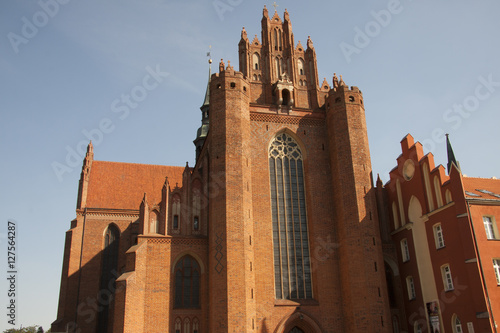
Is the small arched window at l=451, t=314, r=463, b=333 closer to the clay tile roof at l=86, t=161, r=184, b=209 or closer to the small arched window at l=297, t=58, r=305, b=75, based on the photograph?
the small arched window at l=297, t=58, r=305, b=75

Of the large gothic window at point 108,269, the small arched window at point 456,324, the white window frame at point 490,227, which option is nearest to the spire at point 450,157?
the white window frame at point 490,227

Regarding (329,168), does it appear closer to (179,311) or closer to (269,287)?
(269,287)

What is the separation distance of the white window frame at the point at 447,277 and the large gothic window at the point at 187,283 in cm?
1258

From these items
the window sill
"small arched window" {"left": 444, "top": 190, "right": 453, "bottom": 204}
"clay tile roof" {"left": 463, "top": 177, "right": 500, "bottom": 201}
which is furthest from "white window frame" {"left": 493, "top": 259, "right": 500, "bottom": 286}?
the window sill

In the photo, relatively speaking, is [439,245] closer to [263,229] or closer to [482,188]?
[482,188]

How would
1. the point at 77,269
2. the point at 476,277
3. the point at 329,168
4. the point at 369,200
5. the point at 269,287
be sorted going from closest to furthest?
the point at 476,277 < the point at 269,287 < the point at 369,200 < the point at 329,168 < the point at 77,269

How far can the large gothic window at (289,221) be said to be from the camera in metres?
25.1

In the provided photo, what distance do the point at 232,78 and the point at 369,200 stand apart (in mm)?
10759

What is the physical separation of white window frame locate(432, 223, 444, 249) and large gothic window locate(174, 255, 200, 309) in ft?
41.6

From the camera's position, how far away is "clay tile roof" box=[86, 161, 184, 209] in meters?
35.6

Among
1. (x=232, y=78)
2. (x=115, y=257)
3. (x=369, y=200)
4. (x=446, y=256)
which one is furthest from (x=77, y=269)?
(x=446, y=256)

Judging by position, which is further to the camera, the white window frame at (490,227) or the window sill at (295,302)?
the window sill at (295,302)

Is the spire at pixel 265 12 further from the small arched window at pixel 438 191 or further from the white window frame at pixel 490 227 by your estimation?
the white window frame at pixel 490 227

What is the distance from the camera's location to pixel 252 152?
2728 centimetres
